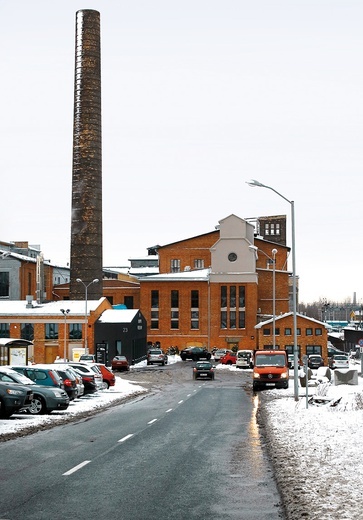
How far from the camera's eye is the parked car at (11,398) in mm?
24969

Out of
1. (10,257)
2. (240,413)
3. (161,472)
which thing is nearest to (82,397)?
(240,413)

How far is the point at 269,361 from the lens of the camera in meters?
43.4

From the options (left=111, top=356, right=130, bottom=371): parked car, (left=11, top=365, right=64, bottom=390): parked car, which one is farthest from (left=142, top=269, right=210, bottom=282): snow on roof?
(left=11, top=365, right=64, bottom=390): parked car

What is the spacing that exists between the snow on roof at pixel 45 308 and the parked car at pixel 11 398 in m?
55.6

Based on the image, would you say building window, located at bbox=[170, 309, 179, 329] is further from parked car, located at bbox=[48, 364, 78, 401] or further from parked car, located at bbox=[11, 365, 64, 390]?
parked car, located at bbox=[11, 365, 64, 390]

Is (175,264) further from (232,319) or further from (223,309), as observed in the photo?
(232,319)

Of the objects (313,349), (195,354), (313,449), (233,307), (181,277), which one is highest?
(181,277)

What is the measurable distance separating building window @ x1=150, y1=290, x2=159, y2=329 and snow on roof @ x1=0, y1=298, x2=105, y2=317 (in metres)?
24.6

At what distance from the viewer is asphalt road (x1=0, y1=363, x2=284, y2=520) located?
10.8m

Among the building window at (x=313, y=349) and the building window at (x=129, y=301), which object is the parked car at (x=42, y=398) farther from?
the building window at (x=129, y=301)

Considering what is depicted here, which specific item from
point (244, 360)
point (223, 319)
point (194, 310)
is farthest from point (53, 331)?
point (223, 319)

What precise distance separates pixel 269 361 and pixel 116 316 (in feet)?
139

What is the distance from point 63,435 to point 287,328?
2860 inches

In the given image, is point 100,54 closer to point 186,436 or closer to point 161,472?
point 186,436
